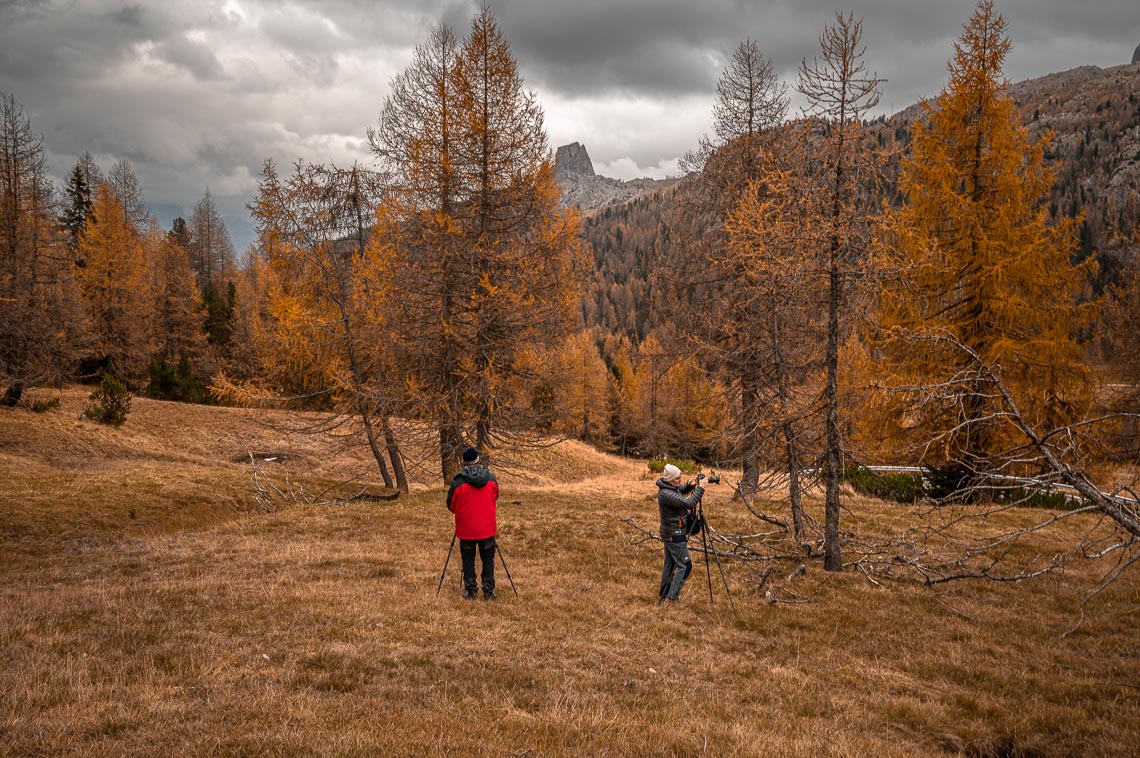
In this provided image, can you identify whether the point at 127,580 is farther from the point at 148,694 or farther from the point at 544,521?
the point at 544,521

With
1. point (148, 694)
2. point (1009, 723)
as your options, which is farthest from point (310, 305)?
point (1009, 723)

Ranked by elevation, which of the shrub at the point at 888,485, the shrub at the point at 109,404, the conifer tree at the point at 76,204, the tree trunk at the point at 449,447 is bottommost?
the shrub at the point at 888,485

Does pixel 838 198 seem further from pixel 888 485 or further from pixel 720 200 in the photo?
pixel 888 485

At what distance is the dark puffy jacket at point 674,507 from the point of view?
8758mm

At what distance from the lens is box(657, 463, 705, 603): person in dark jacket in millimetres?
8844

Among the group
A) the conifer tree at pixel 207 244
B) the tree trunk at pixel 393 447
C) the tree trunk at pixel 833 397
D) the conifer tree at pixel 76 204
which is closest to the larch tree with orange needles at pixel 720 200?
the tree trunk at pixel 833 397

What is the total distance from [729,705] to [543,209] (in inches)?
580

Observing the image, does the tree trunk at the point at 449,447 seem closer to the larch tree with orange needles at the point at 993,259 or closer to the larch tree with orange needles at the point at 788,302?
the larch tree with orange needles at the point at 788,302

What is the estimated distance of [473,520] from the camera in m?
8.77

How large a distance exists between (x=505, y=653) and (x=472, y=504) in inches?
104

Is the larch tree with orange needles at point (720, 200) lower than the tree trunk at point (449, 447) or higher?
higher

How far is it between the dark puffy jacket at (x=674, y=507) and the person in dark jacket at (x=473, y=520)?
2.65m

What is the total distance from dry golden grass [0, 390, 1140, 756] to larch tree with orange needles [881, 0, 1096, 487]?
7.12 metres

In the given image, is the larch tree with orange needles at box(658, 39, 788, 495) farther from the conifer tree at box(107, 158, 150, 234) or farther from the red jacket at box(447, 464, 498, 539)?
the conifer tree at box(107, 158, 150, 234)
